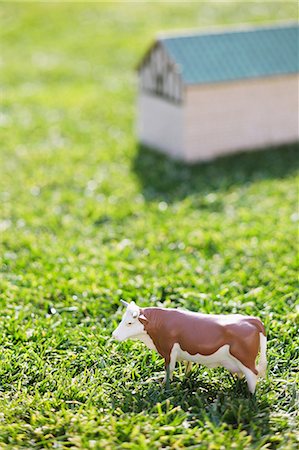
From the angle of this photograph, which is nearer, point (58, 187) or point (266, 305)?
point (266, 305)

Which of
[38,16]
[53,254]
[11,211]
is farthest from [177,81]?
[38,16]

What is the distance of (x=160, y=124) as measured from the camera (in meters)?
11.6

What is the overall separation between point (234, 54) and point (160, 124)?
5.00 ft

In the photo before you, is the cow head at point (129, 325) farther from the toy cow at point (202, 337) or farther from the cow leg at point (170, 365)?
the cow leg at point (170, 365)

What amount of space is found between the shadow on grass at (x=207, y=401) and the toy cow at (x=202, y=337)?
11cm

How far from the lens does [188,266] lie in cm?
762

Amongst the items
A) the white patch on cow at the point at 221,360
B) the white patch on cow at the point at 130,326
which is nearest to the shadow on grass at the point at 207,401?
the white patch on cow at the point at 221,360

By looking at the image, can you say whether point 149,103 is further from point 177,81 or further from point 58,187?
point 58,187

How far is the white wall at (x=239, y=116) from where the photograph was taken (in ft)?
36.4

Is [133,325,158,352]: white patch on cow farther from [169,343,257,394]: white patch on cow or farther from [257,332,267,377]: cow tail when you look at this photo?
[257,332,267,377]: cow tail

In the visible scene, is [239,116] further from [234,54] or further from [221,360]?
[221,360]

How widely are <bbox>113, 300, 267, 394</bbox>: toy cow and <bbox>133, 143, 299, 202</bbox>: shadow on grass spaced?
4.51m

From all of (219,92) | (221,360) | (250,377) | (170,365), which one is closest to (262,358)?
(250,377)

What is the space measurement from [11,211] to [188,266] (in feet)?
9.28
